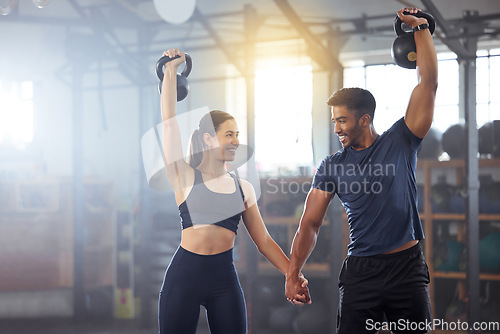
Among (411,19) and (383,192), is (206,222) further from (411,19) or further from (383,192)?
(411,19)

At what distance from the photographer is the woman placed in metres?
1.98

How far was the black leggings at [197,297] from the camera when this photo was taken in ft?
6.46

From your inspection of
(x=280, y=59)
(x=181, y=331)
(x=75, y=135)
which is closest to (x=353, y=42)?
(x=280, y=59)

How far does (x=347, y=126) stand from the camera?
6.54ft

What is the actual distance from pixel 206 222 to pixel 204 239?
7 centimetres

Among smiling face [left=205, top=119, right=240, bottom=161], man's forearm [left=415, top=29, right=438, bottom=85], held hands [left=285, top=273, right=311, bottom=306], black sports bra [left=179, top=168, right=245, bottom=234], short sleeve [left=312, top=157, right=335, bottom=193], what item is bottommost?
held hands [left=285, top=273, right=311, bottom=306]

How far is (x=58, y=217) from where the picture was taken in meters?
5.68

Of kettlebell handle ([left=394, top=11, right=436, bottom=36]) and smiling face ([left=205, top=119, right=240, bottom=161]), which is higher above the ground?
kettlebell handle ([left=394, top=11, right=436, bottom=36])

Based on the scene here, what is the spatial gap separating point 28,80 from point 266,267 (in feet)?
13.0

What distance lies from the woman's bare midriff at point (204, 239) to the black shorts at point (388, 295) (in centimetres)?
55

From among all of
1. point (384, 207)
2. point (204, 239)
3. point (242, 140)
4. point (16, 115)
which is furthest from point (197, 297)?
point (16, 115)

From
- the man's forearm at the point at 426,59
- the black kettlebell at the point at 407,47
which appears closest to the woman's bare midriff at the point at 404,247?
the man's forearm at the point at 426,59

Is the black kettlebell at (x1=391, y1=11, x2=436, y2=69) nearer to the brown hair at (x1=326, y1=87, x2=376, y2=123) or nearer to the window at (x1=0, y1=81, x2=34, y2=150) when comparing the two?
the brown hair at (x1=326, y1=87, x2=376, y2=123)

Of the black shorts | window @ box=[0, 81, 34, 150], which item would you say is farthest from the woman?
window @ box=[0, 81, 34, 150]
